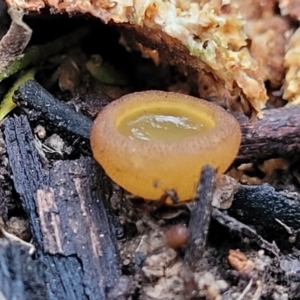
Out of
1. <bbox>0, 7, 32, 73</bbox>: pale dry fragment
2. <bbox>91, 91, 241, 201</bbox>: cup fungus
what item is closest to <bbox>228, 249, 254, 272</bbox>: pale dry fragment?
<bbox>91, 91, 241, 201</bbox>: cup fungus

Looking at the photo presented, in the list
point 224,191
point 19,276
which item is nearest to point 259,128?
point 224,191

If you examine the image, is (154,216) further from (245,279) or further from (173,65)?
(173,65)

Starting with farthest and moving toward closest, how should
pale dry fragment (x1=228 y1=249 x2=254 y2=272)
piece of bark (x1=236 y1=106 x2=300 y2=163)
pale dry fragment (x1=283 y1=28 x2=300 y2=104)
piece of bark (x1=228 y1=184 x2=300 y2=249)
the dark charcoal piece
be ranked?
pale dry fragment (x1=283 y1=28 x2=300 y2=104), piece of bark (x1=236 y1=106 x2=300 y2=163), piece of bark (x1=228 y1=184 x2=300 y2=249), pale dry fragment (x1=228 y1=249 x2=254 y2=272), the dark charcoal piece

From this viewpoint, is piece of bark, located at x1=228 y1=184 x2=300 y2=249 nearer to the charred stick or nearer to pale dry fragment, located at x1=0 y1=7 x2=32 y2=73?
the charred stick

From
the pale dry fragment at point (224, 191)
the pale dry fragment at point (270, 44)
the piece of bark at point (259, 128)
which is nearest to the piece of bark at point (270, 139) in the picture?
the piece of bark at point (259, 128)

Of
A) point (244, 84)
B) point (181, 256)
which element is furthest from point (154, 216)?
point (244, 84)

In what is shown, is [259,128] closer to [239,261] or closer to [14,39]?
[239,261]

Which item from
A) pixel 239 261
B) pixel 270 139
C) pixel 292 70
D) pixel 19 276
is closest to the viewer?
pixel 19 276
